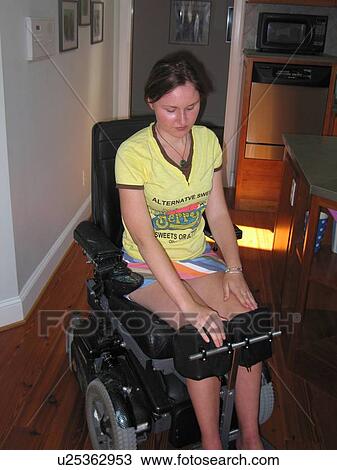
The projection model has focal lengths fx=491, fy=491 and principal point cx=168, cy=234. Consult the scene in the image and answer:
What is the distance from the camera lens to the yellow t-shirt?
1392 millimetres

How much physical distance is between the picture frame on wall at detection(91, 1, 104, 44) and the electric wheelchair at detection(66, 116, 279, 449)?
1.76m

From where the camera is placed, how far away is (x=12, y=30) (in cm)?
188

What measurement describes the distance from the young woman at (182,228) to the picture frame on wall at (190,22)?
432 cm

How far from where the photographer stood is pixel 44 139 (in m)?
2.36

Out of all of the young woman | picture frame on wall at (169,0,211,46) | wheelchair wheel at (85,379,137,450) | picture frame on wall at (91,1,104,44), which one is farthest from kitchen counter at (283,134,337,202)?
picture frame on wall at (169,0,211,46)

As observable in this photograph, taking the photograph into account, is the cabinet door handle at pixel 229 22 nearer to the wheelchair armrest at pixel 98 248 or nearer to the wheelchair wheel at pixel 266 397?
the wheelchair armrest at pixel 98 248

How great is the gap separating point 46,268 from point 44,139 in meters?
0.64

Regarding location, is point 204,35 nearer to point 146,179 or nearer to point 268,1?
point 268,1

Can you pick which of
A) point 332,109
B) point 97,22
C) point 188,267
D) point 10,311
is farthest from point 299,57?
point 10,311

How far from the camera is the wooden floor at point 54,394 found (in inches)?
63.2

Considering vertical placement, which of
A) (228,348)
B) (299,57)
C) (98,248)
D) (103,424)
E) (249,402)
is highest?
(299,57)

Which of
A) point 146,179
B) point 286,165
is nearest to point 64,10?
point 286,165

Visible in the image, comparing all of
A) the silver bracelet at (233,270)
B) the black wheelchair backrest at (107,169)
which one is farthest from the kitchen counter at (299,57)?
the silver bracelet at (233,270)

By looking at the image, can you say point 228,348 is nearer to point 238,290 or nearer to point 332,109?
point 238,290
